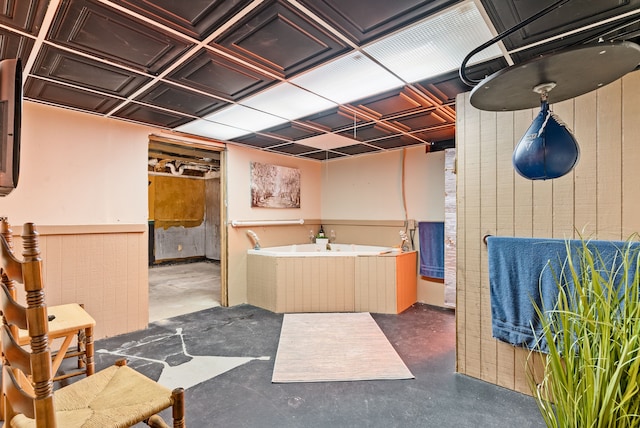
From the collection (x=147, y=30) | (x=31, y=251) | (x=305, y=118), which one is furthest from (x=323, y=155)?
(x=31, y=251)

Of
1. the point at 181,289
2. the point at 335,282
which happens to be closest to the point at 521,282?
the point at 335,282

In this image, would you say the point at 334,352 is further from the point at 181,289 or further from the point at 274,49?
the point at 181,289

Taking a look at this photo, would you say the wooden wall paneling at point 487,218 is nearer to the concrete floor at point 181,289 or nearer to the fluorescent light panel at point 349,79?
the fluorescent light panel at point 349,79

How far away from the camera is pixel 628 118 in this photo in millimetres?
1757

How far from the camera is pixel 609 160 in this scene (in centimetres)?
181

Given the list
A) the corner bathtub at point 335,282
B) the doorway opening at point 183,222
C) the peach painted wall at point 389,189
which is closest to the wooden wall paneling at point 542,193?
the corner bathtub at point 335,282

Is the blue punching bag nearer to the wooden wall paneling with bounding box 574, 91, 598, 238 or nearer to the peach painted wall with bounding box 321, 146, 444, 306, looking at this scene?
the wooden wall paneling with bounding box 574, 91, 598, 238

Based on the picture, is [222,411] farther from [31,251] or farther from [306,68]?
[306,68]

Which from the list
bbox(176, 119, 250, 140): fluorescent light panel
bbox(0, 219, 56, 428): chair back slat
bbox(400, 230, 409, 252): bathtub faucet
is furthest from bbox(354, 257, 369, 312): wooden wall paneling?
bbox(0, 219, 56, 428): chair back slat

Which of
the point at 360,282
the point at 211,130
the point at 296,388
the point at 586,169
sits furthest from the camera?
the point at 360,282

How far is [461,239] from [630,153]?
3.51 ft

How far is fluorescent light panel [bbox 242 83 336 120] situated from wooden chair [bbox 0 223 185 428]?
6.55ft

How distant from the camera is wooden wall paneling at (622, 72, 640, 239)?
1730mm

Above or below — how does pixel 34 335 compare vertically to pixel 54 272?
above
